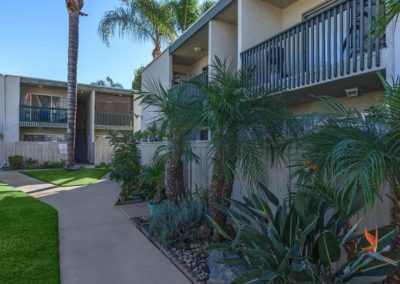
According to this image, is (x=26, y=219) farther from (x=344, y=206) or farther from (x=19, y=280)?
(x=344, y=206)

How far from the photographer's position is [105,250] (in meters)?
4.59

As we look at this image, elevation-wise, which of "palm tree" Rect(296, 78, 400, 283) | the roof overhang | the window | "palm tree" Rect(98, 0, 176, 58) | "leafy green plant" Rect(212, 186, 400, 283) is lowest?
"leafy green plant" Rect(212, 186, 400, 283)

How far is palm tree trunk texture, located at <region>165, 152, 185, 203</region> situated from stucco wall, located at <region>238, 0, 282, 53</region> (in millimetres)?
3772

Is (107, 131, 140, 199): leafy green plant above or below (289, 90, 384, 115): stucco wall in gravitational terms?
below

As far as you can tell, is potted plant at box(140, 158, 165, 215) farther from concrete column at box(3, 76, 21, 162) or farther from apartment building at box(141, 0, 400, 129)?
concrete column at box(3, 76, 21, 162)

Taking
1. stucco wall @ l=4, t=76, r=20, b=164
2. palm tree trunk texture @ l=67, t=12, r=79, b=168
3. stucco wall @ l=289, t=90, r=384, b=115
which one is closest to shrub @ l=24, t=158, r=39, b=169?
stucco wall @ l=4, t=76, r=20, b=164

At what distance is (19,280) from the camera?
11.4 feet

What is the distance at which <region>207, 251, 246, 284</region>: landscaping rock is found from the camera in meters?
3.09

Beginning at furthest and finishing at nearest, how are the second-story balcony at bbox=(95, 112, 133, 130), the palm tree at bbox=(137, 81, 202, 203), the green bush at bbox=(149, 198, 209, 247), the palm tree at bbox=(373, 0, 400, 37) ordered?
the second-story balcony at bbox=(95, 112, 133, 130), the green bush at bbox=(149, 198, 209, 247), the palm tree at bbox=(137, 81, 202, 203), the palm tree at bbox=(373, 0, 400, 37)

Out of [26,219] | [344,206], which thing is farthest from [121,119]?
[344,206]

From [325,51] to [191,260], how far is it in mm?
4452

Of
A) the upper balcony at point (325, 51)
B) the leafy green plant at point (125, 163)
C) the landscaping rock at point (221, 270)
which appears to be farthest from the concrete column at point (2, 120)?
the landscaping rock at point (221, 270)

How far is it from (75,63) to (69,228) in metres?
11.9

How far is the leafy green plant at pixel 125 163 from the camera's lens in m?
8.00
